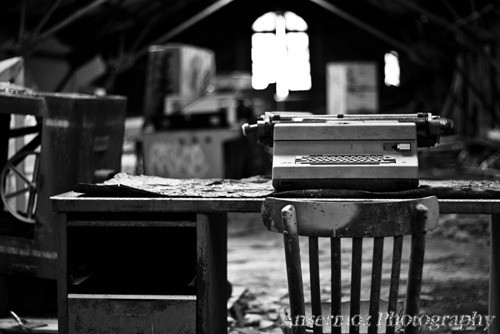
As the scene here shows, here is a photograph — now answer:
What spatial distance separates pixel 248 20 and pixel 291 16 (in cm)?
124

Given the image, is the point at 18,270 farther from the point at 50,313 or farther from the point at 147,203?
the point at 147,203

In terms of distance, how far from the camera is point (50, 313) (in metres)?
3.78

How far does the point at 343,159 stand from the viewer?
2.66 metres

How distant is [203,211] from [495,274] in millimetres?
1121

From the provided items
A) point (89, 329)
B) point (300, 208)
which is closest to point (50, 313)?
point (89, 329)

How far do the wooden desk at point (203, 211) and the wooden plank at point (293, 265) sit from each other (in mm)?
369

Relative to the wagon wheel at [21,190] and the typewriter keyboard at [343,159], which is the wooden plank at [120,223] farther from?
the wagon wheel at [21,190]

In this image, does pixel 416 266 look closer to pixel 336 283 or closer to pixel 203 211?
pixel 336 283

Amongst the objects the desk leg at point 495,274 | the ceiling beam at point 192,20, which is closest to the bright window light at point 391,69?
the ceiling beam at point 192,20

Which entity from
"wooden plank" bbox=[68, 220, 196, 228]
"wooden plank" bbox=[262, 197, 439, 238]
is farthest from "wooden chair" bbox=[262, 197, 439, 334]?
"wooden plank" bbox=[68, 220, 196, 228]

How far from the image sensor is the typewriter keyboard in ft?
8.66

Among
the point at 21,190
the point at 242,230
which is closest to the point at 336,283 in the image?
the point at 21,190

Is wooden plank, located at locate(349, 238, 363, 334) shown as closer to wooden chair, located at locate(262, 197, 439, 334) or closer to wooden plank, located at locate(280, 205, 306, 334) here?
wooden chair, located at locate(262, 197, 439, 334)

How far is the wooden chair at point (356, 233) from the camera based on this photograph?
84.7 inches
